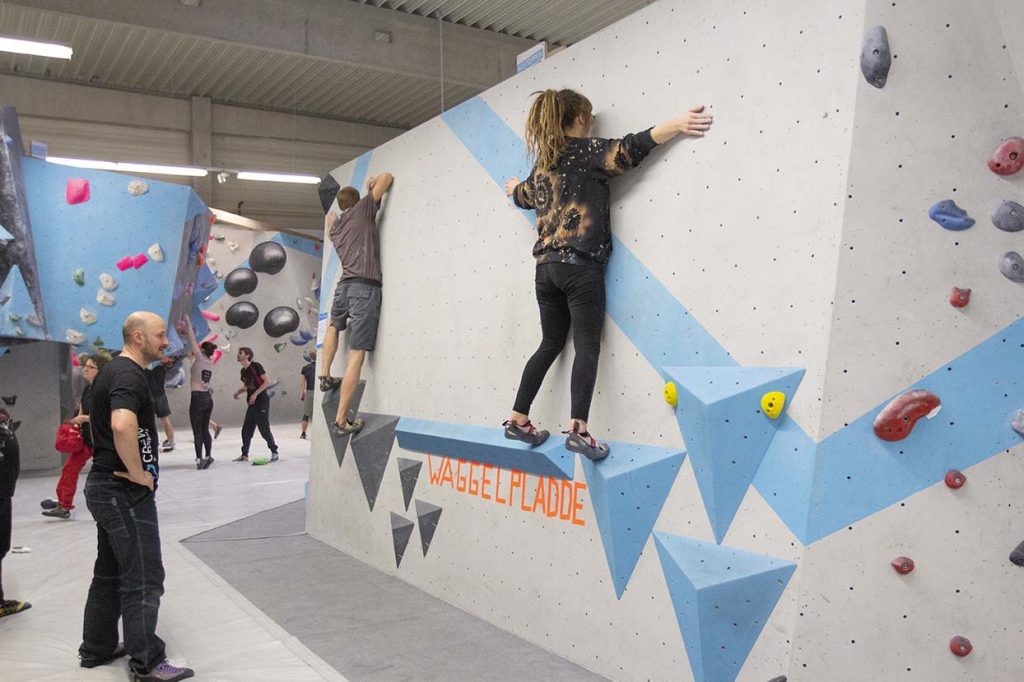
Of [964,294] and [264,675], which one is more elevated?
[964,294]

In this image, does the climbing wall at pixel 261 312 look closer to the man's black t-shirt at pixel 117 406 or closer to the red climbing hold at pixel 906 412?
the man's black t-shirt at pixel 117 406

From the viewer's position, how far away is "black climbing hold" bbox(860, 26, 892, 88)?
7.66 feet

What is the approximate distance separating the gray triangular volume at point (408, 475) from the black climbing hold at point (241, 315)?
10.5m

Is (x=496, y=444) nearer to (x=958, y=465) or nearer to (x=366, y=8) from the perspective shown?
(x=958, y=465)

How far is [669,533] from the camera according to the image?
2.87 meters

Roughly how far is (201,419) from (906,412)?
8293 millimetres

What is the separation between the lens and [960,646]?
2.32 meters

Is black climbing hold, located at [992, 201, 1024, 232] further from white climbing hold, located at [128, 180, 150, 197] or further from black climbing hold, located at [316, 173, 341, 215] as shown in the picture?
white climbing hold, located at [128, 180, 150, 197]

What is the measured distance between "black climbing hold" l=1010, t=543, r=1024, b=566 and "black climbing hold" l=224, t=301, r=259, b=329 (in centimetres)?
1330

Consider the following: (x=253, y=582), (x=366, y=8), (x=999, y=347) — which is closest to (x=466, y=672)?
(x=253, y=582)

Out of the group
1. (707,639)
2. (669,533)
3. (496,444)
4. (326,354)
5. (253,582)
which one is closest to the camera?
(707,639)

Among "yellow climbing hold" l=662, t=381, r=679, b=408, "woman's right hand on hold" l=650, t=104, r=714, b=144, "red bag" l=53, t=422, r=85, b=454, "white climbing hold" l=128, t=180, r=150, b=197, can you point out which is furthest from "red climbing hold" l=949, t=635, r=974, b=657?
"white climbing hold" l=128, t=180, r=150, b=197

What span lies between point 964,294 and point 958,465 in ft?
1.50

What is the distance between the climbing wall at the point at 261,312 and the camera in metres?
14.1
